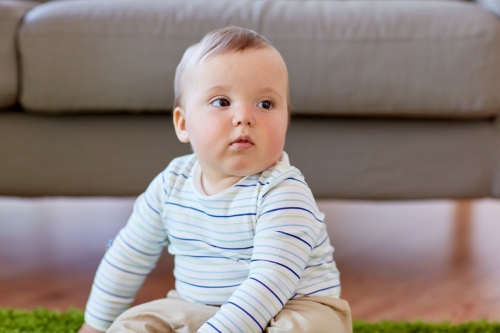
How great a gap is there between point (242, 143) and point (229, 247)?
135 mm

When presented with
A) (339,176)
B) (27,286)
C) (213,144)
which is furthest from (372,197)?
(27,286)

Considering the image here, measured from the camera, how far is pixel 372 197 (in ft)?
3.54

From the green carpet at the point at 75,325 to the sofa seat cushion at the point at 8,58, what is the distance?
0.35 m

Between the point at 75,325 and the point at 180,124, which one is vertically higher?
the point at 180,124

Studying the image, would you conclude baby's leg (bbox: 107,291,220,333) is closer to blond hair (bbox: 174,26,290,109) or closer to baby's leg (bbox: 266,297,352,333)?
baby's leg (bbox: 266,297,352,333)

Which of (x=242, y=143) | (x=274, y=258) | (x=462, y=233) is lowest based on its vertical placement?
(x=462, y=233)

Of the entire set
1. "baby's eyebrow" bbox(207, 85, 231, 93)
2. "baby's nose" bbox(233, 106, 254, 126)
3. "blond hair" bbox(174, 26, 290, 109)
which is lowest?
"baby's nose" bbox(233, 106, 254, 126)

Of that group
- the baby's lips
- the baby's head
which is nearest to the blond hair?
the baby's head

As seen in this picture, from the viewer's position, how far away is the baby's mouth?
2.44 ft

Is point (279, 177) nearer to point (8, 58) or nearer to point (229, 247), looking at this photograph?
point (229, 247)

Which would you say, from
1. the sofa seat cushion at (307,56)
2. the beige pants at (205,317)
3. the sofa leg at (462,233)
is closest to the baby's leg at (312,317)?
the beige pants at (205,317)

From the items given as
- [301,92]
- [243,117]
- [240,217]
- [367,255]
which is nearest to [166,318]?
[240,217]

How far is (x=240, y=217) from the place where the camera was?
2.53ft

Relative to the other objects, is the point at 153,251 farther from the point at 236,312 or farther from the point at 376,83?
the point at 376,83
